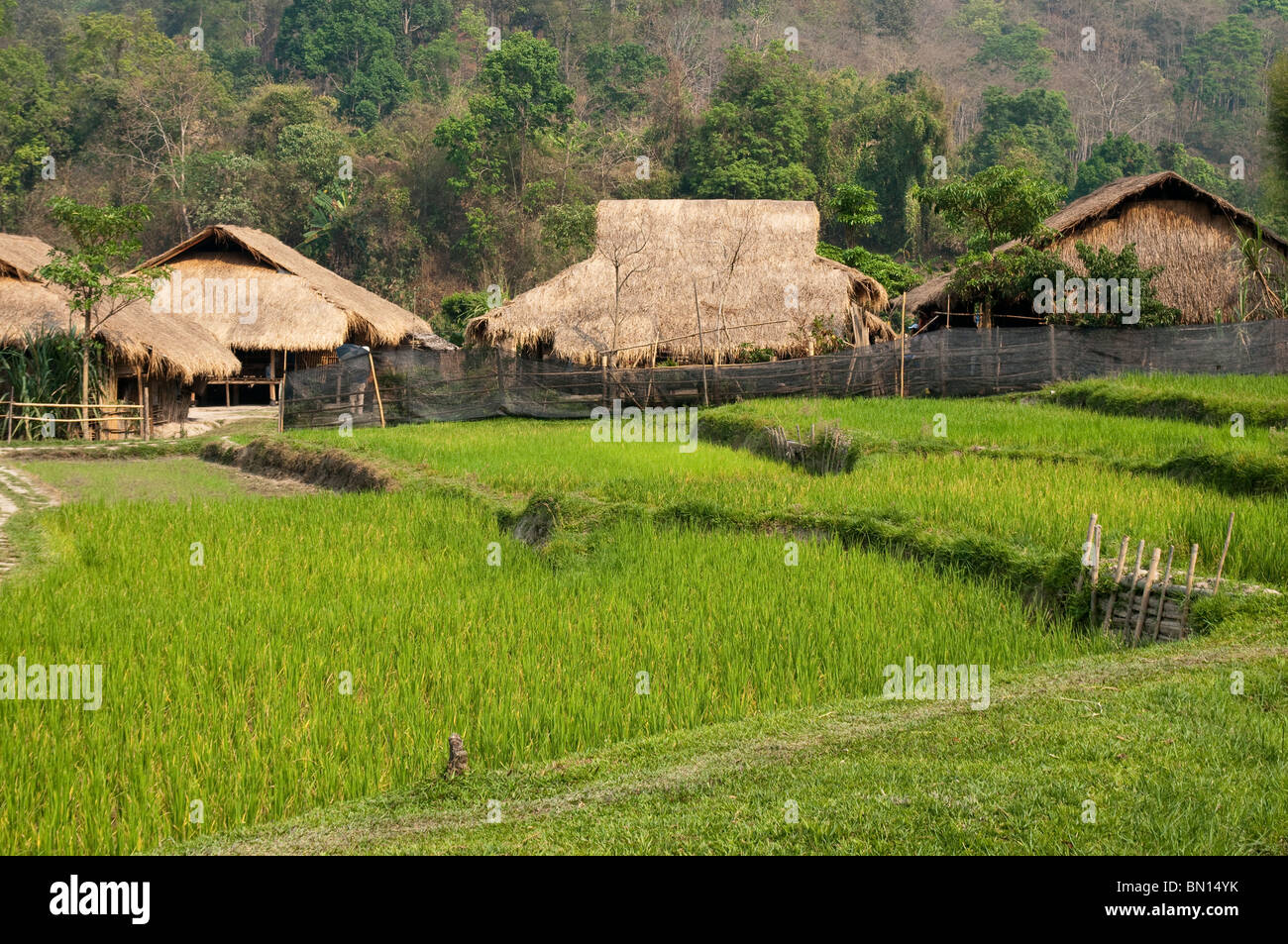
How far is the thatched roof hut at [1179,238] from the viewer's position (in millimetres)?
20188

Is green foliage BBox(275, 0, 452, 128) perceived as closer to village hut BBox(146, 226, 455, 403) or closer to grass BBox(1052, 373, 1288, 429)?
village hut BBox(146, 226, 455, 403)

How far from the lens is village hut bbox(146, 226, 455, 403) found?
73.9 ft

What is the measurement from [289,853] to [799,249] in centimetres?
1978

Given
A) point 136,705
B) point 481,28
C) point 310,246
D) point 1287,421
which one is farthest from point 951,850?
point 481,28

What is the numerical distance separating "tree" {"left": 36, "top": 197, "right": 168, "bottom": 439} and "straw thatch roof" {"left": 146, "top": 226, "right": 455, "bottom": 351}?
405 centimetres

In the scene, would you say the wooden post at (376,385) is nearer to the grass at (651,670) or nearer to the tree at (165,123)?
the grass at (651,670)

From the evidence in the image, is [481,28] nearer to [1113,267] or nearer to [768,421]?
[1113,267]

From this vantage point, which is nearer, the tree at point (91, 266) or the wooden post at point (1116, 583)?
the wooden post at point (1116, 583)

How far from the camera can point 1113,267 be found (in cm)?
1892

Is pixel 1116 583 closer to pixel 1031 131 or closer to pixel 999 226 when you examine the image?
pixel 999 226

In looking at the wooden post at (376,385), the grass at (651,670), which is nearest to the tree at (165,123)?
the wooden post at (376,385)

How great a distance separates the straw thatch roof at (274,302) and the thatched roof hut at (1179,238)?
11386 millimetres

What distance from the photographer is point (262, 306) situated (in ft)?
76.2

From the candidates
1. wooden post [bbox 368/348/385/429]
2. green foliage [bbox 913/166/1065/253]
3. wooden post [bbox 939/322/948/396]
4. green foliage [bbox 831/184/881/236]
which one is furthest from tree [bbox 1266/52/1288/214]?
wooden post [bbox 368/348/385/429]
